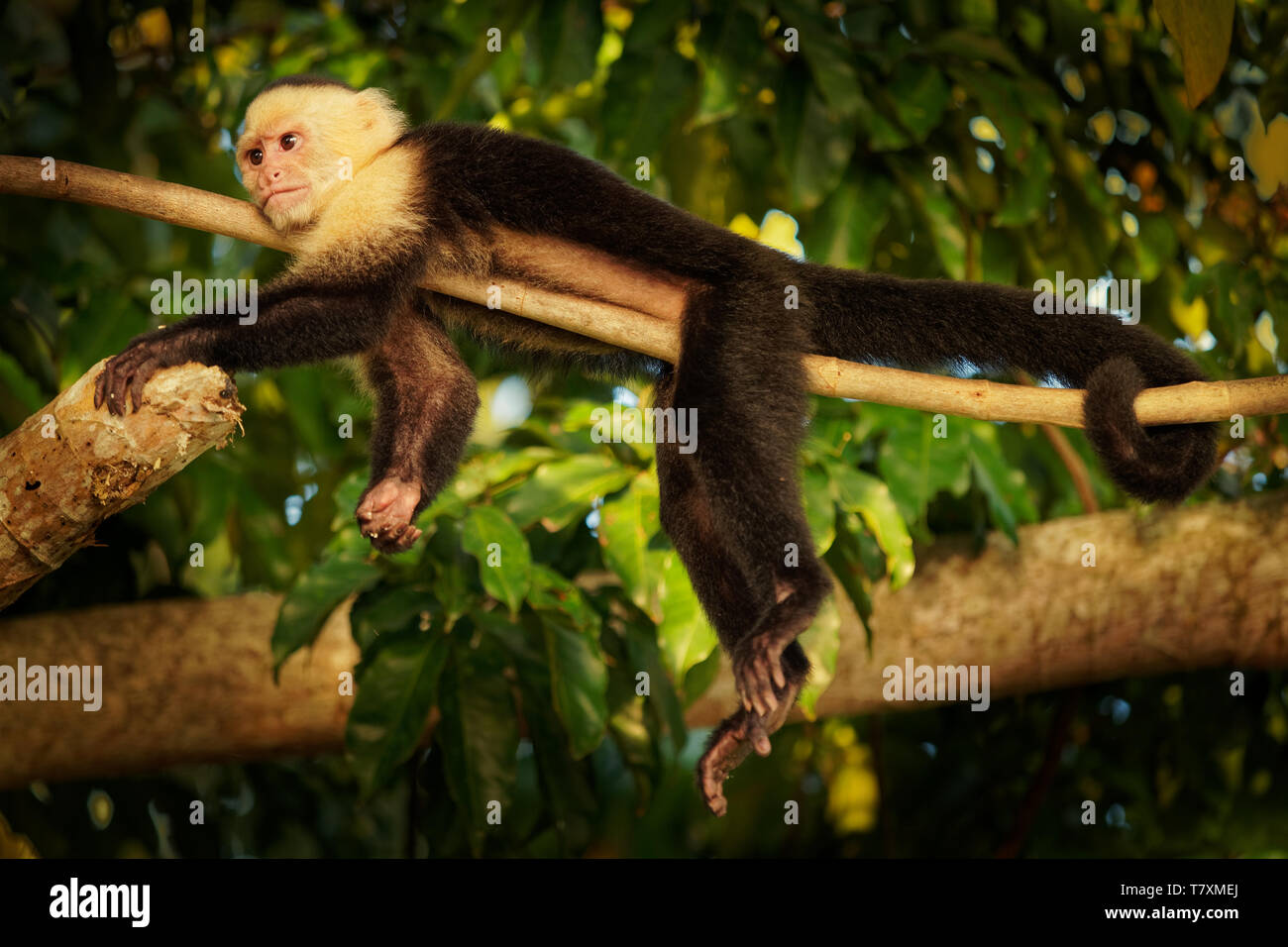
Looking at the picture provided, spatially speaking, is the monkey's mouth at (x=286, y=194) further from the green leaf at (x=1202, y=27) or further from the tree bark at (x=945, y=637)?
the green leaf at (x=1202, y=27)

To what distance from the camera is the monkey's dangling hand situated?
117 inches

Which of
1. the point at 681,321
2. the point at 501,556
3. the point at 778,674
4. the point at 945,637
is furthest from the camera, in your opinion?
the point at 945,637

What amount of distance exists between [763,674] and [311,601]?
64.6 inches

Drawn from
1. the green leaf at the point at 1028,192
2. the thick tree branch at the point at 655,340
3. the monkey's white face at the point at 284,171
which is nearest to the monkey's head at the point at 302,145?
the monkey's white face at the point at 284,171

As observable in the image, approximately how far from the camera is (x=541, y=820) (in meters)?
4.80

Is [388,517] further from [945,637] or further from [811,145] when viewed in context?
[945,637]

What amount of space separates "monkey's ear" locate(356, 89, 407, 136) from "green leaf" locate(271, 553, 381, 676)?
4.92 feet

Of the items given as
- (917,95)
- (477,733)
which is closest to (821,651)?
(477,733)

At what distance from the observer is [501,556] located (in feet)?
11.9

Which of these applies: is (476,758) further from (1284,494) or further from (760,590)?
(1284,494)

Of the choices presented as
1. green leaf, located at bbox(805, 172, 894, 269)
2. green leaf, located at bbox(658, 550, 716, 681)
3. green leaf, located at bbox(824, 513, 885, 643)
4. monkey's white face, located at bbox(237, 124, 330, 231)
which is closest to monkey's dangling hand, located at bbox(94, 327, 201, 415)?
monkey's white face, located at bbox(237, 124, 330, 231)

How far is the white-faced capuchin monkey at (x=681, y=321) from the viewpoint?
3432 millimetres

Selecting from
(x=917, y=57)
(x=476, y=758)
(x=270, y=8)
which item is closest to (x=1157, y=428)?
(x=917, y=57)

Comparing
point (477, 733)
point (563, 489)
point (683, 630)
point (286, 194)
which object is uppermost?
point (286, 194)
